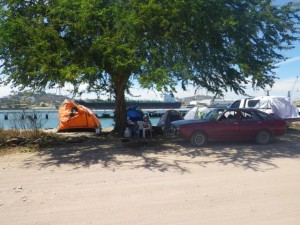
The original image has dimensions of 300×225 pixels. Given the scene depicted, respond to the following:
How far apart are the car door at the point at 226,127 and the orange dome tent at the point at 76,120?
7.58 m

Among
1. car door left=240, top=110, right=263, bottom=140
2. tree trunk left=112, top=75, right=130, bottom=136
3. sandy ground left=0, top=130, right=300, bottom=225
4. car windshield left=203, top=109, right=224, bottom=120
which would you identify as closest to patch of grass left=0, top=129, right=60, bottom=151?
sandy ground left=0, top=130, right=300, bottom=225

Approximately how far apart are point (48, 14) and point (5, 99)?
477 cm

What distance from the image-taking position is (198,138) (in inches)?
472

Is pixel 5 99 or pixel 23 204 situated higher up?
pixel 5 99

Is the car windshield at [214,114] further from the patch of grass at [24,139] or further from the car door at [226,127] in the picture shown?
the patch of grass at [24,139]

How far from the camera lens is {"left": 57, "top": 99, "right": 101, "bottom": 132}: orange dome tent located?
1767cm

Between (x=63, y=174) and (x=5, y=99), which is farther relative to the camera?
Result: (x=5, y=99)

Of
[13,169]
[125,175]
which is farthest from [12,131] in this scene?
[125,175]

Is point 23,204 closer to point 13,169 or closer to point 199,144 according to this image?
point 13,169

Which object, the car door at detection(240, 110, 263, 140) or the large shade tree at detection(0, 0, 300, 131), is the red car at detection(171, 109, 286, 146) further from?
the large shade tree at detection(0, 0, 300, 131)

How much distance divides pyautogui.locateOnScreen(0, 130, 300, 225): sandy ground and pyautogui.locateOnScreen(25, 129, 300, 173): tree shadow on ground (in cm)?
3

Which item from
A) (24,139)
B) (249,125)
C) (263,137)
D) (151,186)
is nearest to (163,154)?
(151,186)

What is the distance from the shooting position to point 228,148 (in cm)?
1150

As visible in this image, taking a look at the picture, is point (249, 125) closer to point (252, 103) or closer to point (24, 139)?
point (252, 103)
